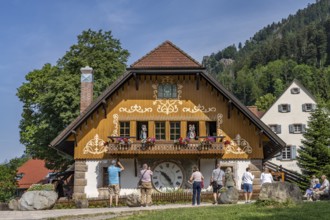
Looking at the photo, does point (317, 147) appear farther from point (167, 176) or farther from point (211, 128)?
point (167, 176)

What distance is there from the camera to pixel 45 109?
124 ft

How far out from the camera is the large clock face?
26.9 metres

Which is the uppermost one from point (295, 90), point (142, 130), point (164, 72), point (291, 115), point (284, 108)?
point (295, 90)

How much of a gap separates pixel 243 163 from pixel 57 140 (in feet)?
35.2

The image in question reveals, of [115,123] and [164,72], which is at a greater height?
[164,72]

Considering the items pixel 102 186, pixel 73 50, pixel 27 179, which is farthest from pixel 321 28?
pixel 102 186

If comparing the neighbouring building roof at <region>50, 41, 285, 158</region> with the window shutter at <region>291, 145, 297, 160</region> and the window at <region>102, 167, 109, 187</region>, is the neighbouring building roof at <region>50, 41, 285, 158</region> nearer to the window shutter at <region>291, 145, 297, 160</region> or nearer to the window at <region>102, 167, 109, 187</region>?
the window at <region>102, 167, 109, 187</region>

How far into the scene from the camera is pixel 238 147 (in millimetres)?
27281

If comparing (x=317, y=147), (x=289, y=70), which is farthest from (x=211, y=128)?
(x=289, y=70)

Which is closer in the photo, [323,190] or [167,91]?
[323,190]

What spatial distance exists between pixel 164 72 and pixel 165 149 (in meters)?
4.54

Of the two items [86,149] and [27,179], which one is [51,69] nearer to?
[86,149]

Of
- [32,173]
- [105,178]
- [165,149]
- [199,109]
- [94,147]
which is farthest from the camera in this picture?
[32,173]

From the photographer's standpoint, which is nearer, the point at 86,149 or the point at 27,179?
the point at 86,149
